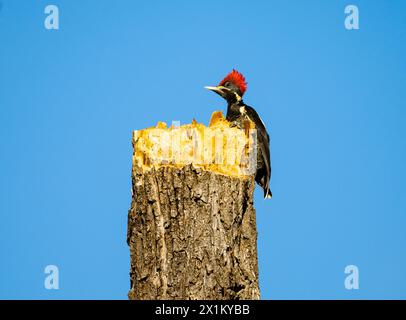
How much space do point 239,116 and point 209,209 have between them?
4.03 m

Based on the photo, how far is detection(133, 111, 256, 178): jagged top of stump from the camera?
6.39 meters

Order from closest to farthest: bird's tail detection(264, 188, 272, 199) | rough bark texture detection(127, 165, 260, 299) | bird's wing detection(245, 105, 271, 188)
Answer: rough bark texture detection(127, 165, 260, 299) → bird's wing detection(245, 105, 271, 188) → bird's tail detection(264, 188, 272, 199)

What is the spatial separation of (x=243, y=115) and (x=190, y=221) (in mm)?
4062

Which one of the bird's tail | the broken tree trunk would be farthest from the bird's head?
the broken tree trunk

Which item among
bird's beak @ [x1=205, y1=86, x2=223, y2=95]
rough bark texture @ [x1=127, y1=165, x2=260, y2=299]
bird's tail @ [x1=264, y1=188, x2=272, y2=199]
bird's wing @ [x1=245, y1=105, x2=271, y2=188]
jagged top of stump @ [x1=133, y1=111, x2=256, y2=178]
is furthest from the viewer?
bird's beak @ [x1=205, y1=86, x2=223, y2=95]

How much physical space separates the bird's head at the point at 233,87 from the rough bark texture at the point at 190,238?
406 cm

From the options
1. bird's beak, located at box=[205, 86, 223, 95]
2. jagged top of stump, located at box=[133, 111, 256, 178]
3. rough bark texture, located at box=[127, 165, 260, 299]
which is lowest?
rough bark texture, located at box=[127, 165, 260, 299]

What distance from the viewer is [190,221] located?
615cm

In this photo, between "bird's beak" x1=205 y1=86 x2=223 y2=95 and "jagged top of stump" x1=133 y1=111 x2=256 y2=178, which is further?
"bird's beak" x1=205 y1=86 x2=223 y2=95

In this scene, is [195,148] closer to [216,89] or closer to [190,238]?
[190,238]

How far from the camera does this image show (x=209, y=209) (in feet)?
20.3

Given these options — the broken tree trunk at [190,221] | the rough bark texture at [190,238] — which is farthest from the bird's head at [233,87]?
the rough bark texture at [190,238]

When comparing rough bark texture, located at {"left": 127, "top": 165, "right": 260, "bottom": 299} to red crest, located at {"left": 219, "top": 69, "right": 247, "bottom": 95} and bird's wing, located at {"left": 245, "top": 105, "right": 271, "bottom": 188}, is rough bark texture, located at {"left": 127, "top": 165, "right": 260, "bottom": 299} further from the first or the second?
red crest, located at {"left": 219, "top": 69, "right": 247, "bottom": 95}

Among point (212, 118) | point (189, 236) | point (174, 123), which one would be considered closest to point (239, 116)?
point (212, 118)
